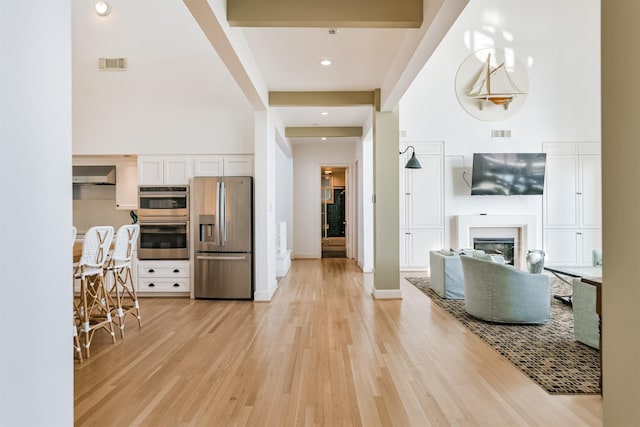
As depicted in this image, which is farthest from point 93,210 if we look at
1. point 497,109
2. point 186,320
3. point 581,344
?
point 497,109

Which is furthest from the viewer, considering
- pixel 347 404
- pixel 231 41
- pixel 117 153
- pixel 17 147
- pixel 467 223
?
pixel 467 223

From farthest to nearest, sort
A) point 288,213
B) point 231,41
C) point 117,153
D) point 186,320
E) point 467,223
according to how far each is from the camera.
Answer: point 288,213, point 467,223, point 117,153, point 186,320, point 231,41

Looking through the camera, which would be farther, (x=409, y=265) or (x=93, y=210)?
(x=409, y=265)

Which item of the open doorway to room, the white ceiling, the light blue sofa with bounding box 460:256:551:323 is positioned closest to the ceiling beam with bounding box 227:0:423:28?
the white ceiling

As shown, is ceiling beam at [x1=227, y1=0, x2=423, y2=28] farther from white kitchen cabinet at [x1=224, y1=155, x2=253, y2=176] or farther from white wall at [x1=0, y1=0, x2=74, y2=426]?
white kitchen cabinet at [x1=224, y1=155, x2=253, y2=176]

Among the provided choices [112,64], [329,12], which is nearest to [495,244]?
[329,12]

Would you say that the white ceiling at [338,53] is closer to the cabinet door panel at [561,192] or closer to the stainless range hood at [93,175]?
the stainless range hood at [93,175]

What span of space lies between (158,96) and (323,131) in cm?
315

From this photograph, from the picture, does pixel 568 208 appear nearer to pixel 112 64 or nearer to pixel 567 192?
pixel 567 192

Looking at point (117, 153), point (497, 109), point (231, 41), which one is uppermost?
point (497, 109)

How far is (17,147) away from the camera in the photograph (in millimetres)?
913

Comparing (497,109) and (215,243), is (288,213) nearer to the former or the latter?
(215,243)

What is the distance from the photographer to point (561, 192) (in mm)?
7754

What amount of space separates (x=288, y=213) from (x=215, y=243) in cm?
410
